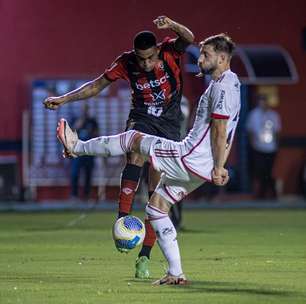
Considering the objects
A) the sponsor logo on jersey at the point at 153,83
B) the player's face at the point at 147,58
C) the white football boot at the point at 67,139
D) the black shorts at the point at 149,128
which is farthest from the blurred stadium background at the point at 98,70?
the white football boot at the point at 67,139

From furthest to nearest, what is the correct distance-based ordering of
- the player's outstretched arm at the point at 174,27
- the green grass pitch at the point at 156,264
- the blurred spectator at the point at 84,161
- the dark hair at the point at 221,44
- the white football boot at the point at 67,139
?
the blurred spectator at the point at 84,161 → the player's outstretched arm at the point at 174,27 → the white football boot at the point at 67,139 → the dark hair at the point at 221,44 → the green grass pitch at the point at 156,264

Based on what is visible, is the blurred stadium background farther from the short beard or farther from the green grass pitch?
the short beard

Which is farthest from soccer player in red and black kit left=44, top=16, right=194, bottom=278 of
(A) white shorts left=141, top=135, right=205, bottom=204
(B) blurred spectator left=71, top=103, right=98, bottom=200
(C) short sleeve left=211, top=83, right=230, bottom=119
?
(B) blurred spectator left=71, top=103, right=98, bottom=200

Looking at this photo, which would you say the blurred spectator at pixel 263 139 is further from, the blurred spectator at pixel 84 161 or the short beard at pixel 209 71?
the short beard at pixel 209 71

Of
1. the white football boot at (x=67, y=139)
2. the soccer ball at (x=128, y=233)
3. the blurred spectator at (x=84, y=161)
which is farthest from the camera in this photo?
the blurred spectator at (x=84, y=161)

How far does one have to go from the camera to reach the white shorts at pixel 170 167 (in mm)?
11836

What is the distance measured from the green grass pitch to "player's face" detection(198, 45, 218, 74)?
2005mm

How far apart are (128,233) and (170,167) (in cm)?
76

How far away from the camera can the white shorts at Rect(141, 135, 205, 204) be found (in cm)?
1184

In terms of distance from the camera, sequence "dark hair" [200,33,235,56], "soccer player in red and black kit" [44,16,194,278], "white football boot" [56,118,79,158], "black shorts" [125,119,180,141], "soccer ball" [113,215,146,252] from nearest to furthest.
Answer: "dark hair" [200,33,235,56]
"soccer ball" [113,215,146,252]
"white football boot" [56,118,79,158]
"soccer player in red and black kit" [44,16,194,278]
"black shorts" [125,119,180,141]

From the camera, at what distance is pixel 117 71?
13719 millimetres

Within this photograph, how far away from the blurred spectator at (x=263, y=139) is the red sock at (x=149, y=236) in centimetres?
1885

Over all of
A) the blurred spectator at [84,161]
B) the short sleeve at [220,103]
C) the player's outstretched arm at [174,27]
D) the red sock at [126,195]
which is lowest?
the blurred spectator at [84,161]

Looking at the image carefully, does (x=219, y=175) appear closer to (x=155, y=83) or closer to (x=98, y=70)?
(x=155, y=83)
